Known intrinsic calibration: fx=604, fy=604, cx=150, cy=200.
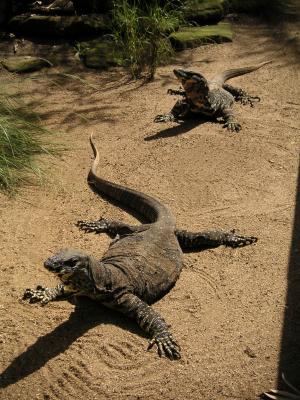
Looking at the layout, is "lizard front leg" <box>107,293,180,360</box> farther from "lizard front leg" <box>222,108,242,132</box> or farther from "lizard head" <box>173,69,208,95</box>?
"lizard head" <box>173,69,208,95</box>

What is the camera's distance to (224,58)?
37.4 feet

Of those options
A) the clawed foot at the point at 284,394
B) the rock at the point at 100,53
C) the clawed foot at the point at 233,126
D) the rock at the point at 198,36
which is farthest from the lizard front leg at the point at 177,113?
the clawed foot at the point at 284,394

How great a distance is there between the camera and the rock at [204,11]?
12328 mm

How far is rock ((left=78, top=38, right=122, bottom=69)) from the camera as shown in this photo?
36.5 feet

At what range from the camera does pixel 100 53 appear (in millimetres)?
11422

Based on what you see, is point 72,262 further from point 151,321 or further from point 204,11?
point 204,11

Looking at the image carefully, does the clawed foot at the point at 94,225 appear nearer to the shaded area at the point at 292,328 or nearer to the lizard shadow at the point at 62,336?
the lizard shadow at the point at 62,336

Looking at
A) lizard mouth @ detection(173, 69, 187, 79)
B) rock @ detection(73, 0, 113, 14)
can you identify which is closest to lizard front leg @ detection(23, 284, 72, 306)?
lizard mouth @ detection(173, 69, 187, 79)

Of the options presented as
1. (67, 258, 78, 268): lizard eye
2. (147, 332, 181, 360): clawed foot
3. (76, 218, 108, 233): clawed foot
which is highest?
(67, 258, 78, 268): lizard eye

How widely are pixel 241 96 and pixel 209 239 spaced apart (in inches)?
171

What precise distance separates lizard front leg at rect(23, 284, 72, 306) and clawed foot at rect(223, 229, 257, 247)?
172 cm

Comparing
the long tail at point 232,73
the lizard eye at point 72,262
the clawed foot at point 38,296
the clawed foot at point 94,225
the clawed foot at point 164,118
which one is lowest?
the clawed foot at point 94,225

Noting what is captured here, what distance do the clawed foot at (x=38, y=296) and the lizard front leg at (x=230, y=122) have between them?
170 inches

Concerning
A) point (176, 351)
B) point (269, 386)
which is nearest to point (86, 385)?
point (176, 351)
